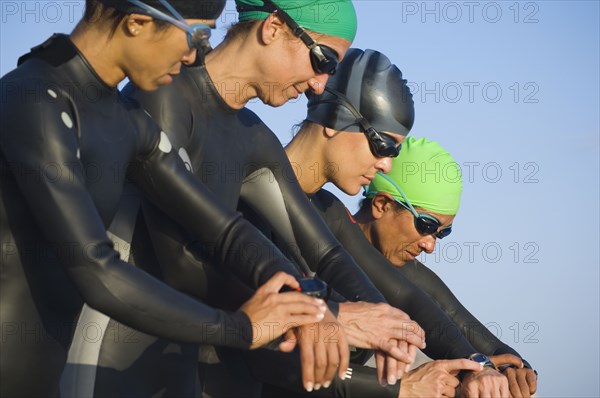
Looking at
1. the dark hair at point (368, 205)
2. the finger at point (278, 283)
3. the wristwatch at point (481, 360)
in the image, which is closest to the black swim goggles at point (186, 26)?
the finger at point (278, 283)

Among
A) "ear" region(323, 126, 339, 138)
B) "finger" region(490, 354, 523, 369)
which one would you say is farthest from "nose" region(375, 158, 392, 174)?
"finger" region(490, 354, 523, 369)

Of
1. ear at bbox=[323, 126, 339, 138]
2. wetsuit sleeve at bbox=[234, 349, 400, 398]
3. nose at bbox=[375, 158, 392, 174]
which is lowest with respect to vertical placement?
wetsuit sleeve at bbox=[234, 349, 400, 398]

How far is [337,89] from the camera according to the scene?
20.3 ft

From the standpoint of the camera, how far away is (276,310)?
383 cm

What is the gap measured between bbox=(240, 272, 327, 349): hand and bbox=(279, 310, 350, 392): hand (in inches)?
4.2

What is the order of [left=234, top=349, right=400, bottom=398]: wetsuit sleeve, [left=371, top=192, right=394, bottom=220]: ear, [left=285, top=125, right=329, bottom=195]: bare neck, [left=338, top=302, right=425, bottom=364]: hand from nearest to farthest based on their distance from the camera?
1. [left=338, top=302, right=425, bottom=364]: hand
2. [left=234, top=349, right=400, bottom=398]: wetsuit sleeve
3. [left=285, top=125, right=329, bottom=195]: bare neck
4. [left=371, top=192, right=394, bottom=220]: ear

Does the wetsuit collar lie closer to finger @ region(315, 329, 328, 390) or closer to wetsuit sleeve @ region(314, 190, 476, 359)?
finger @ region(315, 329, 328, 390)

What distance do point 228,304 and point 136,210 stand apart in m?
0.58

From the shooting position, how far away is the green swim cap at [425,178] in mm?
7051

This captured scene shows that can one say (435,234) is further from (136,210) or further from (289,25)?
(136,210)

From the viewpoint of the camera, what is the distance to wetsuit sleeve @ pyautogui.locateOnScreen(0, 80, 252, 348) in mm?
3439

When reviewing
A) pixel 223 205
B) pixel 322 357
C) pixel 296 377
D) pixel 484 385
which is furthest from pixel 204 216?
pixel 484 385

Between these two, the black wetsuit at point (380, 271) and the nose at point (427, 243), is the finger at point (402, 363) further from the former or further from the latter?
the nose at point (427, 243)

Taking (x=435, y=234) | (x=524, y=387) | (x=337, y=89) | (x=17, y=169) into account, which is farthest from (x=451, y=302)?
(x=17, y=169)
